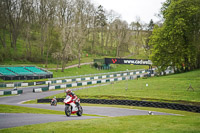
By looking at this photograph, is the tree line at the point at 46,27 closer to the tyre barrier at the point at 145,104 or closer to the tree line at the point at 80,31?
the tree line at the point at 80,31

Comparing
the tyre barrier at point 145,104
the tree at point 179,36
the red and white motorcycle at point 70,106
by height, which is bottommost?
the tyre barrier at point 145,104

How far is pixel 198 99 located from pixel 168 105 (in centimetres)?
359

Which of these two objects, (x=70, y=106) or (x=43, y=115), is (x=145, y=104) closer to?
(x=70, y=106)

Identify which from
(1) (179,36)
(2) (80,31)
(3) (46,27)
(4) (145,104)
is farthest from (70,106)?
(3) (46,27)

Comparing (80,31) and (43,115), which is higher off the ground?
(80,31)

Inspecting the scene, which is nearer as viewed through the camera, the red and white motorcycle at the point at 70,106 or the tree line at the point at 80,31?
the red and white motorcycle at the point at 70,106

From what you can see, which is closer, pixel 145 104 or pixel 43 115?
pixel 43 115

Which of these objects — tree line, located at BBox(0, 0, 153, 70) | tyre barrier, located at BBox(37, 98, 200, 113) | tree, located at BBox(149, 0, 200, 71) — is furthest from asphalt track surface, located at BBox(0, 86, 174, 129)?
tree, located at BBox(149, 0, 200, 71)

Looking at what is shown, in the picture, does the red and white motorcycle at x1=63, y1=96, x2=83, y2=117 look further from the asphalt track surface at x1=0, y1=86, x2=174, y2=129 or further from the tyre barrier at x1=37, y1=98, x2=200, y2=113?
the tyre barrier at x1=37, y1=98, x2=200, y2=113

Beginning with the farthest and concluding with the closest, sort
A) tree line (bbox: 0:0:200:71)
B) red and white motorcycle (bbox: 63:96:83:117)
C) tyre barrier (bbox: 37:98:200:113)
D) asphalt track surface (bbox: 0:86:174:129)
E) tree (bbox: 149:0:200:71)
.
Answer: tree line (bbox: 0:0:200:71) → tree (bbox: 149:0:200:71) → tyre barrier (bbox: 37:98:200:113) → red and white motorcycle (bbox: 63:96:83:117) → asphalt track surface (bbox: 0:86:174:129)

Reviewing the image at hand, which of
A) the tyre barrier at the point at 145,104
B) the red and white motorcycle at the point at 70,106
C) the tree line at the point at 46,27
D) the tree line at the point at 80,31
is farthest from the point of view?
the tree line at the point at 46,27

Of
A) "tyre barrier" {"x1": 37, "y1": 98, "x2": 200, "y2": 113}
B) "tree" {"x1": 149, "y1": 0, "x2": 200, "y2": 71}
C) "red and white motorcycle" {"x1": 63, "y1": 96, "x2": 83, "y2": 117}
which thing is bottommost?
"tyre barrier" {"x1": 37, "y1": 98, "x2": 200, "y2": 113}

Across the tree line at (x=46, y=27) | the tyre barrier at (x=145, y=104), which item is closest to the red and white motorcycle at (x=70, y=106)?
the tyre barrier at (x=145, y=104)

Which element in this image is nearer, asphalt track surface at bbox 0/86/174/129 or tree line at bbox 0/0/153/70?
asphalt track surface at bbox 0/86/174/129
